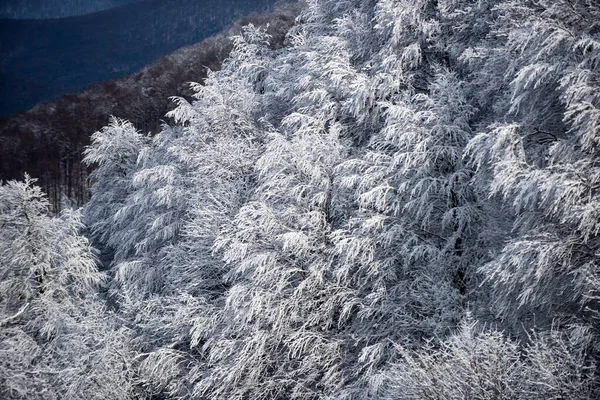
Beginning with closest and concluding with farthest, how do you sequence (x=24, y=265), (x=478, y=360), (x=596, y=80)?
(x=478, y=360) < (x=596, y=80) < (x=24, y=265)

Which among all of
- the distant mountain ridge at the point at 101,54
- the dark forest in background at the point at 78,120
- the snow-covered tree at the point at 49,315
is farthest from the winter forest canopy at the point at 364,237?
the distant mountain ridge at the point at 101,54

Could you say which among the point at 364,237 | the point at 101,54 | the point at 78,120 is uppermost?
the point at 101,54

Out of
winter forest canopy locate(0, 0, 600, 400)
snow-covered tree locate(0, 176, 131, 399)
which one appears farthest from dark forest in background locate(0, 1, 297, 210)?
winter forest canopy locate(0, 0, 600, 400)

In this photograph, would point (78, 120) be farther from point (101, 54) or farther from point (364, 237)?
point (101, 54)

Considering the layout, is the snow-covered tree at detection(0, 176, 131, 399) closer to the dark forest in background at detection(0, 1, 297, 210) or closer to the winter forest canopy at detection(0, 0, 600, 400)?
the winter forest canopy at detection(0, 0, 600, 400)

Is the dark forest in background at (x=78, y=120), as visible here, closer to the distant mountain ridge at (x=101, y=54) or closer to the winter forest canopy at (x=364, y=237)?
the distant mountain ridge at (x=101, y=54)

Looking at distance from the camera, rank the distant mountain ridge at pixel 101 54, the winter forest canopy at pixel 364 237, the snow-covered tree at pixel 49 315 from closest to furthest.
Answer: the winter forest canopy at pixel 364 237, the snow-covered tree at pixel 49 315, the distant mountain ridge at pixel 101 54

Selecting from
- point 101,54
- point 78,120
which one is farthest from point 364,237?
point 101,54

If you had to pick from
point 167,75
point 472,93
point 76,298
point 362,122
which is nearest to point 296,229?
point 362,122

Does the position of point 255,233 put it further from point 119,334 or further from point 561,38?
point 561,38
